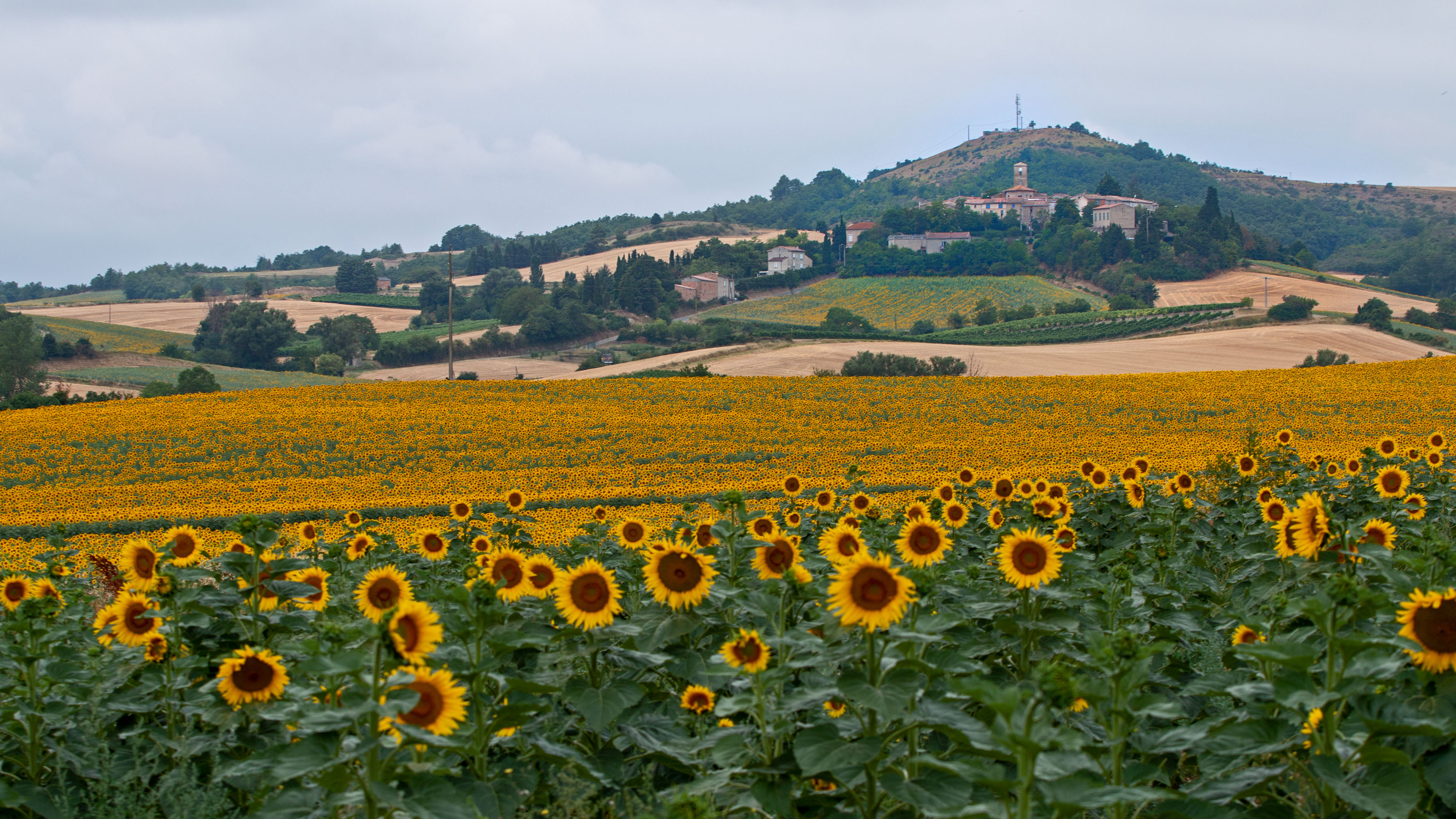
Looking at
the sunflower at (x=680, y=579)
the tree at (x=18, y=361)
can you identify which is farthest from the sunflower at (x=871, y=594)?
the tree at (x=18, y=361)

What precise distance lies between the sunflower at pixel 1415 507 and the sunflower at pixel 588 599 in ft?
20.5

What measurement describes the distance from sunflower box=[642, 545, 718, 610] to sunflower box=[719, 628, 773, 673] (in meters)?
0.71

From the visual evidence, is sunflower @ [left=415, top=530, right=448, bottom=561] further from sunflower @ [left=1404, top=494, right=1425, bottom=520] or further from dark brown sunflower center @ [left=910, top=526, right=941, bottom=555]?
sunflower @ [left=1404, top=494, right=1425, bottom=520]

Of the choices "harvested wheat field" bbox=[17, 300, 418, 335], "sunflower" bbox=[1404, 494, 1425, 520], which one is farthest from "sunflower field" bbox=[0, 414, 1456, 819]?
"harvested wheat field" bbox=[17, 300, 418, 335]

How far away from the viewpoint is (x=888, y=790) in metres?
3.33

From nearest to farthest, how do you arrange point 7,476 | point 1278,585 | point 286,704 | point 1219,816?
1. point 1219,816
2. point 286,704
3. point 1278,585
4. point 7,476

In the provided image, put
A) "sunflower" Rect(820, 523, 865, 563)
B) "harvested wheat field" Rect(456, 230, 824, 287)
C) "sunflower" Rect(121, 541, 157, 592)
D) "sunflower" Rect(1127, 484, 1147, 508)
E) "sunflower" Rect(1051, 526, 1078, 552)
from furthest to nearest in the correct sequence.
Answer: "harvested wheat field" Rect(456, 230, 824, 287) → "sunflower" Rect(1127, 484, 1147, 508) → "sunflower" Rect(1051, 526, 1078, 552) → "sunflower" Rect(121, 541, 157, 592) → "sunflower" Rect(820, 523, 865, 563)

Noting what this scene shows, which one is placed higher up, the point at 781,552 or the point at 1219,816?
the point at 781,552

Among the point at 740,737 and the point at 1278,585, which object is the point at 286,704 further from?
the point at 1278,585

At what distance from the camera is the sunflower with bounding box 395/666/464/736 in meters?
3.37

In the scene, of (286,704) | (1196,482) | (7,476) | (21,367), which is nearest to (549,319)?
(21,367)

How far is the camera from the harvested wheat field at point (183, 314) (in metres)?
107

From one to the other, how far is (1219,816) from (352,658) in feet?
9.57

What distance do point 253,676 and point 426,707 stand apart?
1231mm
